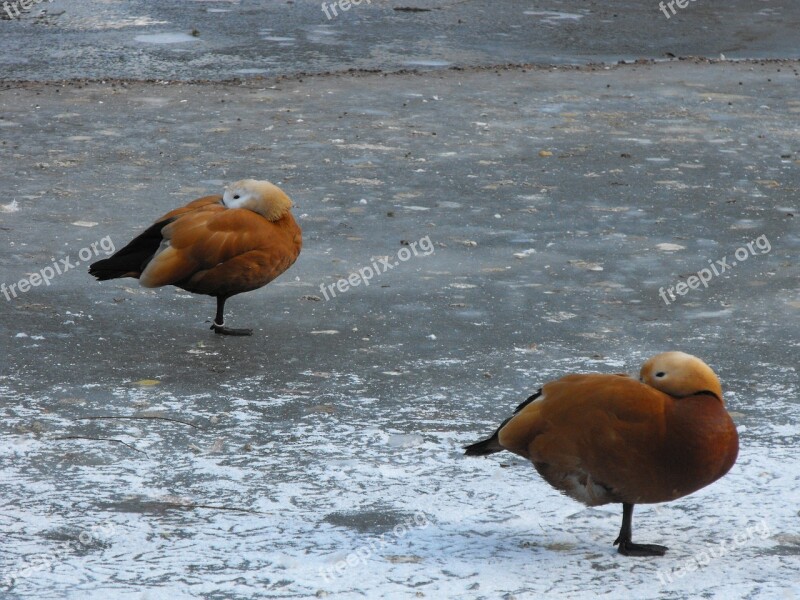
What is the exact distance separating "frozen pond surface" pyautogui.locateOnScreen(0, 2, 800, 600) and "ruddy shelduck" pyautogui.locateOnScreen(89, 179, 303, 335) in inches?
13.0

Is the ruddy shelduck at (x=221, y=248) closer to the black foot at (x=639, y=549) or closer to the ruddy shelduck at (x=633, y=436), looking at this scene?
the ruddy shelduck at (x=633, y=436)

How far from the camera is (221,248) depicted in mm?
5855

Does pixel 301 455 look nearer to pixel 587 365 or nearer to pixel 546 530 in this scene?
pixel 546 530

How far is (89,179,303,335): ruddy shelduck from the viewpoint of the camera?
5867mm

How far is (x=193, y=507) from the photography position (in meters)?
4.39

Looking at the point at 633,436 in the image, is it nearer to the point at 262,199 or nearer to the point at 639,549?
the point at 639,549

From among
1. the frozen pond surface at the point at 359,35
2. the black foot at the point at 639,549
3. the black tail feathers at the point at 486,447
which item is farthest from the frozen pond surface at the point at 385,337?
the frozen pond surface at the point at 359,35

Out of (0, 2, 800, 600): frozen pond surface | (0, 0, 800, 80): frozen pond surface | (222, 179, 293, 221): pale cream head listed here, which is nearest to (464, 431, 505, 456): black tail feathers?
(0, 2, 800, 600): frozen pond surface

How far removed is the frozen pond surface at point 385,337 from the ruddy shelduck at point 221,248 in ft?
1.08

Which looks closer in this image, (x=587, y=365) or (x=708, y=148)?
(x=587, y=365)

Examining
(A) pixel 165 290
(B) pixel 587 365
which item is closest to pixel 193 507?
(B) pixel 587 365

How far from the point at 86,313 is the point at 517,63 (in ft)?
25.2

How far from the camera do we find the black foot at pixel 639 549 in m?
4.03

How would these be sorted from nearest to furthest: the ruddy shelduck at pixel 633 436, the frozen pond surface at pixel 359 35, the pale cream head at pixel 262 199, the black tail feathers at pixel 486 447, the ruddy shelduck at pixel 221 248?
1. the ruddy shelduck at pixel 633 436
2. the black tail feathers at pixel 486 447
3. the ruddy shelduck at pixel 221 248
4. the pale cream head at pixel 262 199
5. the frozen pond surface at pixel 359 35
